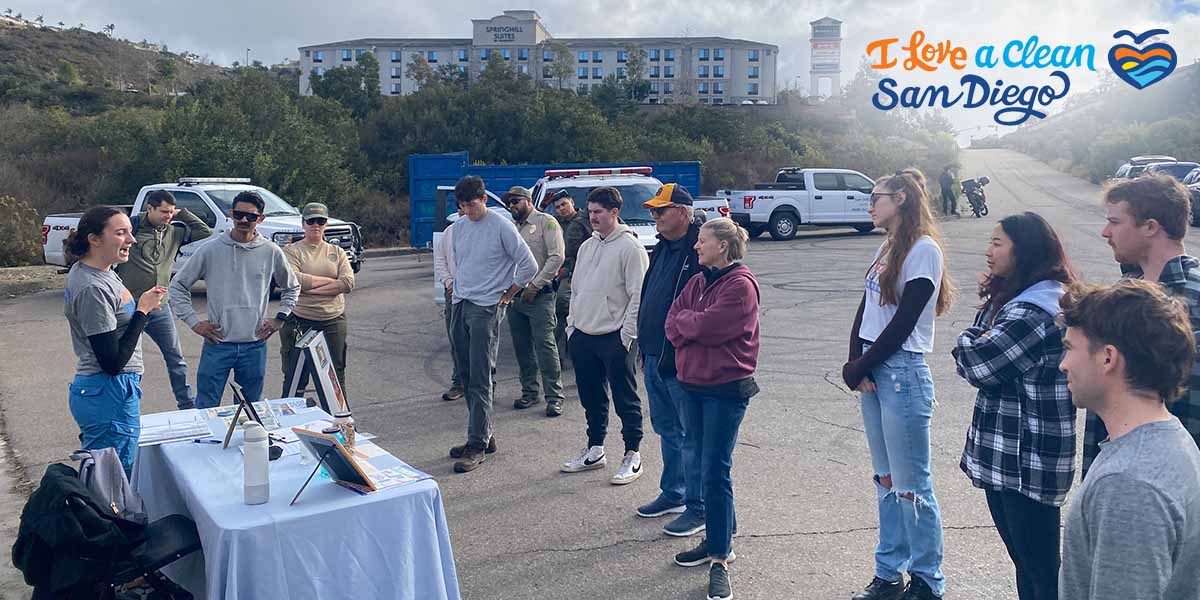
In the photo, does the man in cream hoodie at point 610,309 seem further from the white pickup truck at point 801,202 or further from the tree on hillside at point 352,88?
the tree on hillside at point 352,88

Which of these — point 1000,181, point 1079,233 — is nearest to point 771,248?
point 1079,233

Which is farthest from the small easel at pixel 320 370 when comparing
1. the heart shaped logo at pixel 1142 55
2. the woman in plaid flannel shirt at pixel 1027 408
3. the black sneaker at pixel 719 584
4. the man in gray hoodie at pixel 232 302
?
the heart shaped logo at pixel 1142 55

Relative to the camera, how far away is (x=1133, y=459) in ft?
6.31

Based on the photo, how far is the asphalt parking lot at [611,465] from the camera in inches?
185

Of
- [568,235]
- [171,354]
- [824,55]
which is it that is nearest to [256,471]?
[171,354]

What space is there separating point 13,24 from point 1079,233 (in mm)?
98940

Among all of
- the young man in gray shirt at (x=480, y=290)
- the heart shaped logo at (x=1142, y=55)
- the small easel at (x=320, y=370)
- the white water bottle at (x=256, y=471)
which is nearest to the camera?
the white water bottle at (x=256, y=471)

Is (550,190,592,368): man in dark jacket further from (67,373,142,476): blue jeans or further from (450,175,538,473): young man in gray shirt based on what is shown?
(67,373,142,476): blue jeans

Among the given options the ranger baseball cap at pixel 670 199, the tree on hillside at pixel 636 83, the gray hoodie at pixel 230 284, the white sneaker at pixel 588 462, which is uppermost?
the tree on hillside at pixel 636 83

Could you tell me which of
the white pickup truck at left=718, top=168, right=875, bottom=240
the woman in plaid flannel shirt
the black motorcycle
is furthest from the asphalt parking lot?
the black motorcycle

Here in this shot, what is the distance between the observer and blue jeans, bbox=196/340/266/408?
19.4 ft

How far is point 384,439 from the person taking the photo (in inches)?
285

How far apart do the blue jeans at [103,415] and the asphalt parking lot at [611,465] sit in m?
1.36

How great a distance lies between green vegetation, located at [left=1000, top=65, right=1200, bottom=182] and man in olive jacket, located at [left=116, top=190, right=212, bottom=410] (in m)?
53.8
